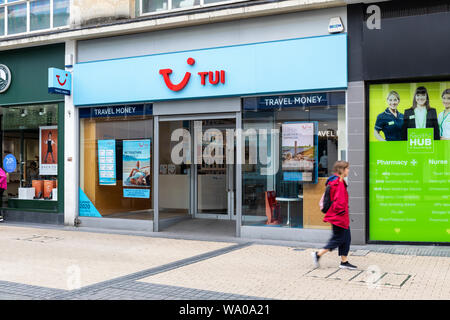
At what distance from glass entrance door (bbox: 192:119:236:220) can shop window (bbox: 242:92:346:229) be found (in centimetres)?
152

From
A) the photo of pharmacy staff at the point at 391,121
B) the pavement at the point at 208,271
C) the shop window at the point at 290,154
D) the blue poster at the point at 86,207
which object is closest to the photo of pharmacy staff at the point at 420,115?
the photo of pharmacy staff at the point at 391,121

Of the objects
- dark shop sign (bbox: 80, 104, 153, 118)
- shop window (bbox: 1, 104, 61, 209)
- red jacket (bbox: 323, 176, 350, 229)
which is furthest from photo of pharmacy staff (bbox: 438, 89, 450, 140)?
shop window (bbox: 1, 104, 61, 209)

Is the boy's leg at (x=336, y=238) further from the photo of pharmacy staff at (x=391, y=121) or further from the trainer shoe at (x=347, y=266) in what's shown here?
the photo of pharmacy staff at (x=391, y=121)

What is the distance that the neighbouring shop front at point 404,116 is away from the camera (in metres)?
8.96

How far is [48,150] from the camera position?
13102 mm

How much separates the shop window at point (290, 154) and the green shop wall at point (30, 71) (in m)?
5.50

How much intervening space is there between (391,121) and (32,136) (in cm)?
934

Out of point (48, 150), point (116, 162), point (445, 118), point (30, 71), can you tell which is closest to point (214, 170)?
point (116, 162)

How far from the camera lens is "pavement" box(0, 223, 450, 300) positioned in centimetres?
598

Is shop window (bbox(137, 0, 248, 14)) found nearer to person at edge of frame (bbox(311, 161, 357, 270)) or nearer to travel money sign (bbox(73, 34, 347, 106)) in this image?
travel money sign (bbox(73, 34, 347, 106))

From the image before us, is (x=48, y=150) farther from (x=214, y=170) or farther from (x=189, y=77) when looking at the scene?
(x=189, y=77)

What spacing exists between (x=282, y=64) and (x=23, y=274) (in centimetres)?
620

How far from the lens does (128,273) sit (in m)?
7.16

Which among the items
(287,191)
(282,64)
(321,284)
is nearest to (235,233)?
(287,191)
